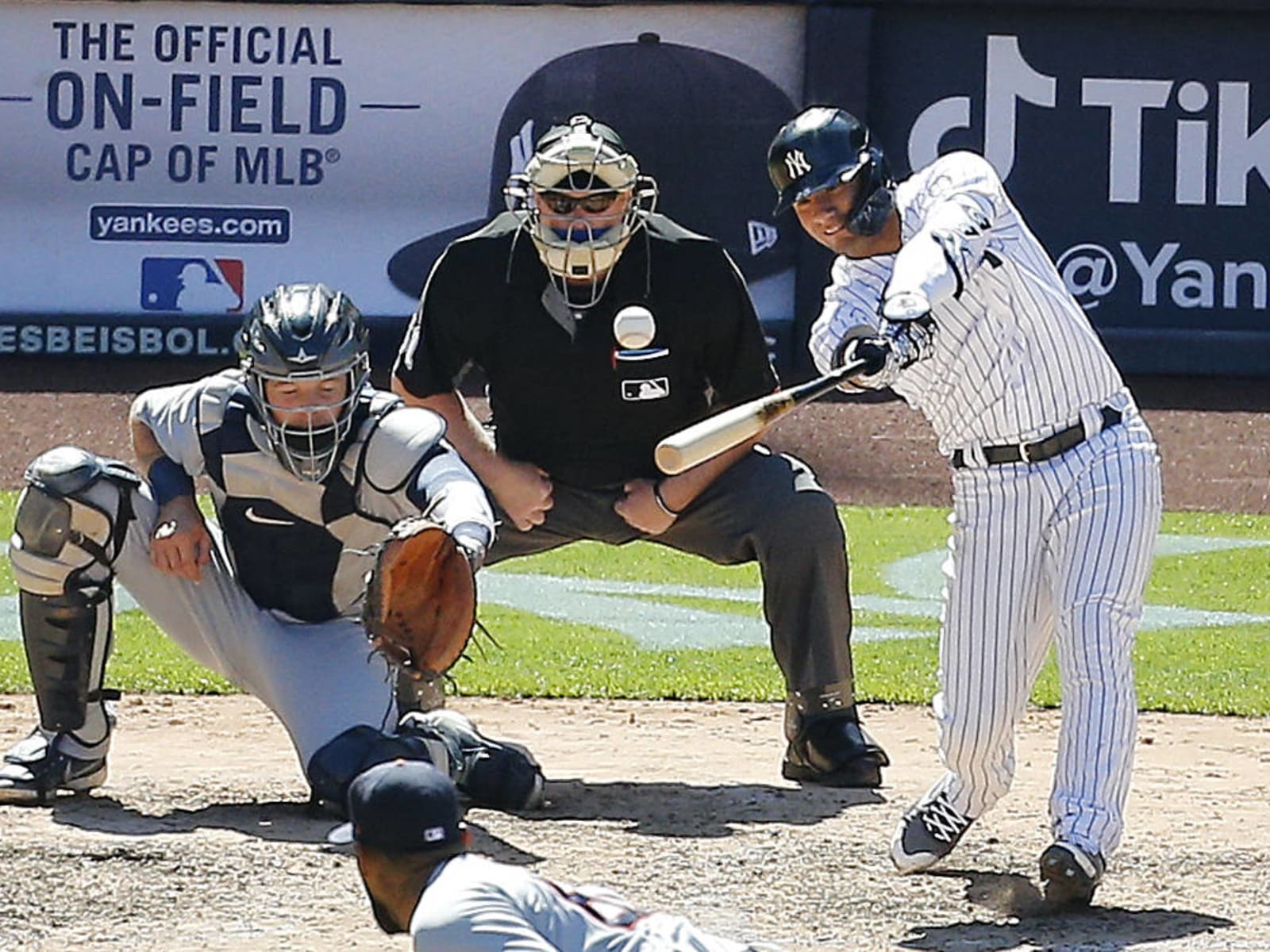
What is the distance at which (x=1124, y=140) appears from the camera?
50.4 ft

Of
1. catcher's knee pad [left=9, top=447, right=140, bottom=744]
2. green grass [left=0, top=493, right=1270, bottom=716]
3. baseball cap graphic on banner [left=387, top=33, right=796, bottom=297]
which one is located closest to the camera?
catcher's knee pad [left=9, top=447, right=140, bottom=744]

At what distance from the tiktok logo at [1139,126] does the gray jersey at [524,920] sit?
41.1 ft

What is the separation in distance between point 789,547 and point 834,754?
1.83 ft

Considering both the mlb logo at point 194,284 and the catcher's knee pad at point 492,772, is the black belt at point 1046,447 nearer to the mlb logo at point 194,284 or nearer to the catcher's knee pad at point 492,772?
the catcher's knee pad at point 492,772

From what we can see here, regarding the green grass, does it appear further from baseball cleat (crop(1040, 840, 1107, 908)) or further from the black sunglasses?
baseball cleat (crop(1040, 840, 1107, 908))

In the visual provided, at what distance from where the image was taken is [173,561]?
588 centimetres

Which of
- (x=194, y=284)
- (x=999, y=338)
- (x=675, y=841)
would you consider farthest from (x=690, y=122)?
(x=999, y=338)

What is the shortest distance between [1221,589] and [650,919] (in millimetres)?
7406

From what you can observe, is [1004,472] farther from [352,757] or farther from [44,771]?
[44,771]

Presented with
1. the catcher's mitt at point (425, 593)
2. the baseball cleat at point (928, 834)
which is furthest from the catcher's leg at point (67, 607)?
the baseball cleat at point (928, 834)

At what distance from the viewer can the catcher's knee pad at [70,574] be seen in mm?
5840

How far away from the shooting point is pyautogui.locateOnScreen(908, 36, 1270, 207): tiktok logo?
15336mm

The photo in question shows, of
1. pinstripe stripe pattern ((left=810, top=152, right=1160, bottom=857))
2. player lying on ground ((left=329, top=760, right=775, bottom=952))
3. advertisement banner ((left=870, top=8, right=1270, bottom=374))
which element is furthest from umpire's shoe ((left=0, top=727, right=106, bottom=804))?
advertisement banner ((left=870, top=8, right=1270, bottom=374))

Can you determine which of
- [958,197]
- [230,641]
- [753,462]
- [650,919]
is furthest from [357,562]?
[650,919]
